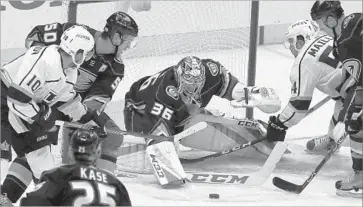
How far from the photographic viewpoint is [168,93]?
20.4 feet

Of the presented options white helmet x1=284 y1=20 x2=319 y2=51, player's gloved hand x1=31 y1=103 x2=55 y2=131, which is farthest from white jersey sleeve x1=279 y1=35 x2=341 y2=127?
player's gloved hand x1=31 y1=103 x2=55 y2=131

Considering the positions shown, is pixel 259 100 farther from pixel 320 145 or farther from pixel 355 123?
pixel 355 123

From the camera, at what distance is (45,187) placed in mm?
4441

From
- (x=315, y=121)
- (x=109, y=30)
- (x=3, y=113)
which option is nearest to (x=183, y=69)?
(x=109, y=30)

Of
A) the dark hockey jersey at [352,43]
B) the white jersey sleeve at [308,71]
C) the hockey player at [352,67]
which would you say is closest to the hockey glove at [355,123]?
the hockey player at [352,67]

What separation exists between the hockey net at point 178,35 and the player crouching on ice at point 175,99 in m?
0.34

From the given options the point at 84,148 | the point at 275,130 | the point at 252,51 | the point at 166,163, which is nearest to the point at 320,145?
the point at 275,130

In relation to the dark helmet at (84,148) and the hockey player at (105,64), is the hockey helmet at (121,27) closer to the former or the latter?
the hockey player at (105,64)

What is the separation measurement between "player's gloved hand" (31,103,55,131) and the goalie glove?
1137mm

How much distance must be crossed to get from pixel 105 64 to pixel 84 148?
1.81 metres

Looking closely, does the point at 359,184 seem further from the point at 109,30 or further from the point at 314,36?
the point at 109,30

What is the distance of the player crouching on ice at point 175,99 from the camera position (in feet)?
19.9

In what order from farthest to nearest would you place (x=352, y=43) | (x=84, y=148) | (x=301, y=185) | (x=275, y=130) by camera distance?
(x=275, y=130) → (x=301, y=185) → (x=352, y=43) → (x=84, y=148)

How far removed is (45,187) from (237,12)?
284 cm
